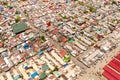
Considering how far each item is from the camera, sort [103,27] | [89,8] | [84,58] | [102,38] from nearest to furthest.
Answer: [84,58], [102,38], [103,27], [89,8]

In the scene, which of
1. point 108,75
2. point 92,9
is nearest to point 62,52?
point 108,75

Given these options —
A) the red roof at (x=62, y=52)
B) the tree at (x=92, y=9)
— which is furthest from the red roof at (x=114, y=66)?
the tree at (x=92, y=9)

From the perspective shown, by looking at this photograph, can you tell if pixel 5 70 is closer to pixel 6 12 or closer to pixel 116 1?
pixel 6 12

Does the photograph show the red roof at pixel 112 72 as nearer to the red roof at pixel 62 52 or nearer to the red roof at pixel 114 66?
the red roof at pixel 114 66

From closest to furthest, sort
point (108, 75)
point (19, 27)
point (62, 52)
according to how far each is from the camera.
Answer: point (108, 75) < point (62, 52) < point (19, 27)

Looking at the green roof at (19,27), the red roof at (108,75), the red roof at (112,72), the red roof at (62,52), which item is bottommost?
the red roof at (108,75)

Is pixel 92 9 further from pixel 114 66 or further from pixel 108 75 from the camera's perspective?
pixel 108 75

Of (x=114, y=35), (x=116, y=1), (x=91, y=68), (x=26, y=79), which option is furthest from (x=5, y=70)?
(x=116, y=1)

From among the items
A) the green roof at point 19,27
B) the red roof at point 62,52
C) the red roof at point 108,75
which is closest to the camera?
the red roof at point 108,75

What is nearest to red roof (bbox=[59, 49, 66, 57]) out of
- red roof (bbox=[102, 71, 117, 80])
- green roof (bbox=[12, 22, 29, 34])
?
red roof (bbox=[102, 71, 117, 80])
